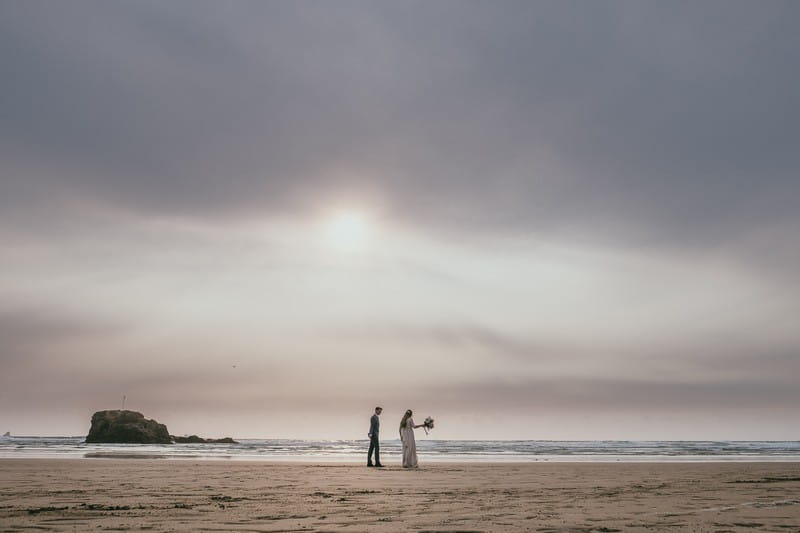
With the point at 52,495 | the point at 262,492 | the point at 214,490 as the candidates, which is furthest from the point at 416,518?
the point at 52,495

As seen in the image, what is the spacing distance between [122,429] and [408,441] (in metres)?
57.6

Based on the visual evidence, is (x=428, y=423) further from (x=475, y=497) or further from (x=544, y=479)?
(x=475, y=497)

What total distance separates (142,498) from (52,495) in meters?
2.03

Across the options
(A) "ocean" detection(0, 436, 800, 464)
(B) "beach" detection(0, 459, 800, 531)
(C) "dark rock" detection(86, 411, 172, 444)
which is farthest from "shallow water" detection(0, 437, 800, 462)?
(B) "beach" detection(0, 459, 800, 531)

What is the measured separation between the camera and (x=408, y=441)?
1063 inches

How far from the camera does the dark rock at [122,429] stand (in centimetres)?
7319

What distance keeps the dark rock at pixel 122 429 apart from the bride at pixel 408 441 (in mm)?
55784

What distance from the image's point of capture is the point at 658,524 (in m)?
9.67

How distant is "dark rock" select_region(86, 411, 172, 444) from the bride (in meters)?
55.8

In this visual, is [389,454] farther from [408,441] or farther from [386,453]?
[408,441]

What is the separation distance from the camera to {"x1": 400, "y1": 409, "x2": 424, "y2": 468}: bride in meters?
26.7

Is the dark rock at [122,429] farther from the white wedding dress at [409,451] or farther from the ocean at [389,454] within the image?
the white wedding dress at [409,451]

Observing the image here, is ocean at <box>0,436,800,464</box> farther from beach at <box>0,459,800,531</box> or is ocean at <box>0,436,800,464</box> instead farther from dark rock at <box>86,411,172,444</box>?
beach at <box>0,459,800,531</box>

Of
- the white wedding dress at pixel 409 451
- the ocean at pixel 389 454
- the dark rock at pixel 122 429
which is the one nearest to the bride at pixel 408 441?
the white wedding dress at pixel 409 451
